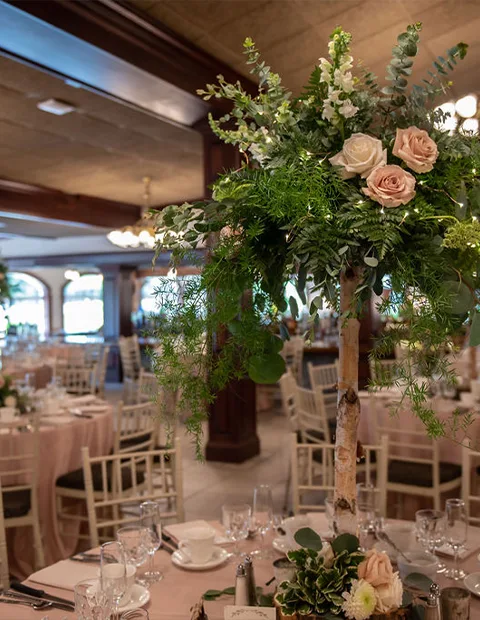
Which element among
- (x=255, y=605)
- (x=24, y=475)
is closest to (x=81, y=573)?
(x=255, y=605)

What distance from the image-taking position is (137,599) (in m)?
1.72

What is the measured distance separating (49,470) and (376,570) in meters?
3.18

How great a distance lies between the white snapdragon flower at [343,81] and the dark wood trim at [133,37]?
2634mm

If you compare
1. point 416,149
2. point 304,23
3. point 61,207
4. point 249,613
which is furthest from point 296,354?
point 416,149

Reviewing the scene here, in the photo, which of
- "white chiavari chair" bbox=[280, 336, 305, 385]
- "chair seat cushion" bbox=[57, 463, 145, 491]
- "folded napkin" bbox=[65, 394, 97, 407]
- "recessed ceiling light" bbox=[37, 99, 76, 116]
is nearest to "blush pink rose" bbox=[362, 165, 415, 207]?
"chair seat cushion" bbox=[57, 463, 145, 491]

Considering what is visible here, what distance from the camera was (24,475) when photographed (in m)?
3.88

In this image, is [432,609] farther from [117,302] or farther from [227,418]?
[117,302]

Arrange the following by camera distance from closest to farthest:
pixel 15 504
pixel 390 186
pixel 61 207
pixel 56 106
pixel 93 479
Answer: pixel 390 186, pixel 15 504, pixel 93 479, pixel 56 106, pixel 61 207

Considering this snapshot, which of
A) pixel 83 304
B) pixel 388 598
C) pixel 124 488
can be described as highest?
pixel 83 304

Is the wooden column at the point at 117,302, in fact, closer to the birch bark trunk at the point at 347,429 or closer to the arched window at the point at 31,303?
the arched window at the point at 31,303

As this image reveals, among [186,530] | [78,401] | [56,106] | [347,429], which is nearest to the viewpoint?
[347,429]

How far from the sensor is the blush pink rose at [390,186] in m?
1.22

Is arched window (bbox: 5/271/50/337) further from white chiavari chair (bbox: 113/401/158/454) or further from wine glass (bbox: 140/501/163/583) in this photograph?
wine glass (bbox: 140/501/163/583)

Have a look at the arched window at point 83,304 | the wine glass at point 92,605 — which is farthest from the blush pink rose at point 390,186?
the arched window at point 83,304
